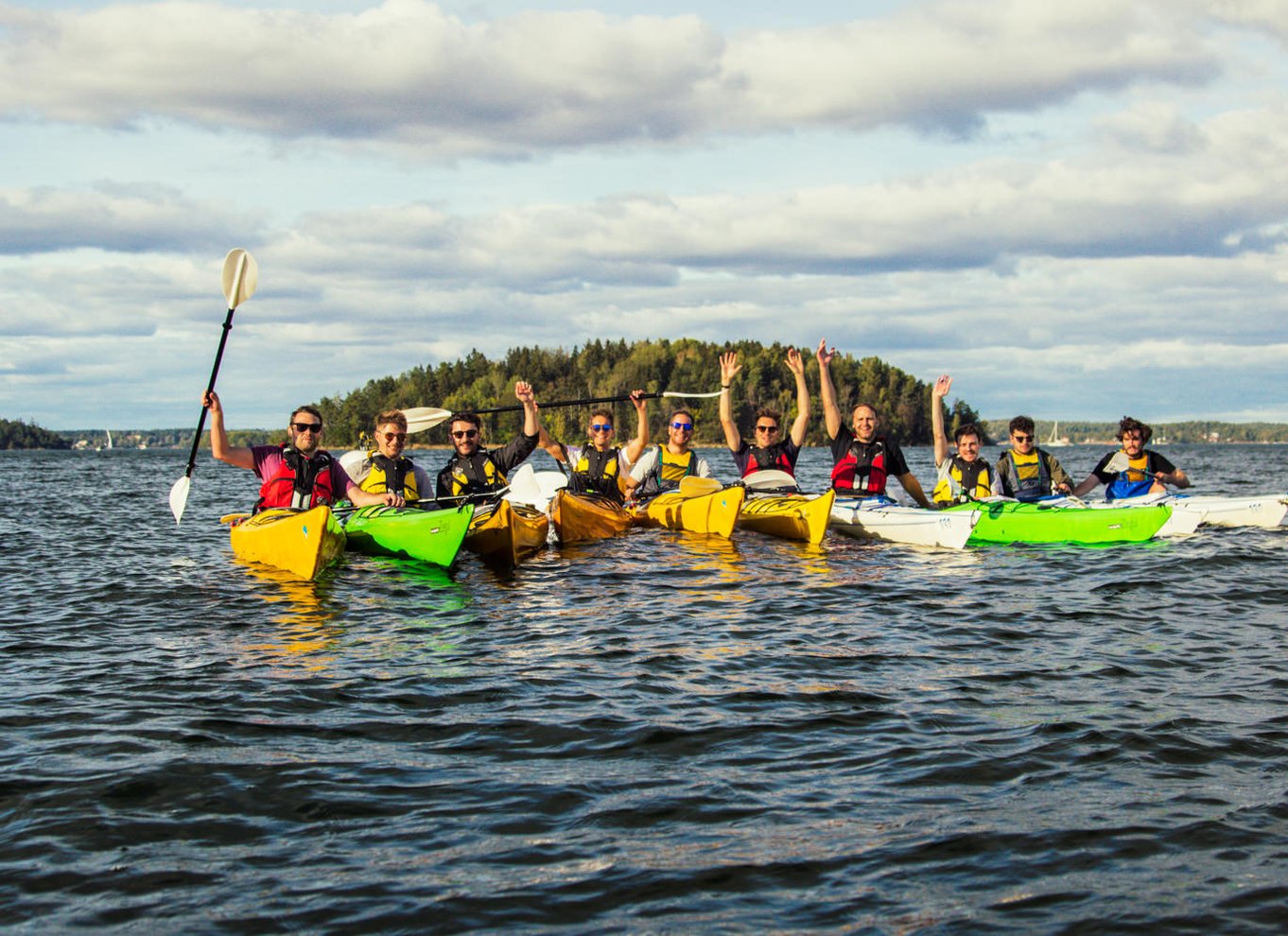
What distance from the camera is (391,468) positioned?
13609mm

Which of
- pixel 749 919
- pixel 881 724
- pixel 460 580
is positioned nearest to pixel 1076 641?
pixel 881 724

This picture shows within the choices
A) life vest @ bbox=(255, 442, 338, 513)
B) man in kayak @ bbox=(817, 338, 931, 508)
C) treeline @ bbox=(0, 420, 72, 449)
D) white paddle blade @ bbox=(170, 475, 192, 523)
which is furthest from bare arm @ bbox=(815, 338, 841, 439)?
treeline @ bbox=(0, 420, 72, 449)

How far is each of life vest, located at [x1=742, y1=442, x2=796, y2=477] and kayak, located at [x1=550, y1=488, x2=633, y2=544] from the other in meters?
1.95

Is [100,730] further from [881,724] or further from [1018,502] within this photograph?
[1018,502]

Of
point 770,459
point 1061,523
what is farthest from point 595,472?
point 1061,523

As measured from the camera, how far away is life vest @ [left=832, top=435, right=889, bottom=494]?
15242mm

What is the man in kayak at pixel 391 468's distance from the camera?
42.7ft

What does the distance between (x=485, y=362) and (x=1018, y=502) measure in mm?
125650

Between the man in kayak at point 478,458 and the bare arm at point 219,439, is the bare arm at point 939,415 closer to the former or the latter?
the man in kayak at point 478,458

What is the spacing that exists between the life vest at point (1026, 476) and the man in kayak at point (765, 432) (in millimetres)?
2843

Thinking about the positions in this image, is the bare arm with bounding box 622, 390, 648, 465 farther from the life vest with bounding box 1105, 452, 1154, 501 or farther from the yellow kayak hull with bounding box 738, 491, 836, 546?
the life vest with bounding box 1105, 452, 1154, 501

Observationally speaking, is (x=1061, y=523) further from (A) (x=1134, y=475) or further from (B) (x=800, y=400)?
(B) (x=800, y=400)

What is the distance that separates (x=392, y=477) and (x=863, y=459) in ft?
20.2

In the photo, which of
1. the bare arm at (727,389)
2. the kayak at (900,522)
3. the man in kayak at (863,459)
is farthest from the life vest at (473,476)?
the kayak at (900,522)
